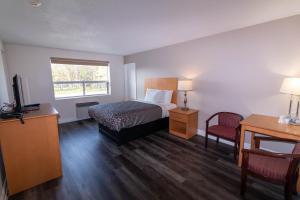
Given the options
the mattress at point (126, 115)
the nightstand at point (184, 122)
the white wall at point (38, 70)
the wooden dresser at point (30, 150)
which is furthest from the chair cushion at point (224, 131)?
the white wall at point (38, 70)

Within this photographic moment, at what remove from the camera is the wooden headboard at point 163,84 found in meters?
4.21

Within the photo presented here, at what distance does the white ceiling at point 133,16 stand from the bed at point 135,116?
64.5 inches

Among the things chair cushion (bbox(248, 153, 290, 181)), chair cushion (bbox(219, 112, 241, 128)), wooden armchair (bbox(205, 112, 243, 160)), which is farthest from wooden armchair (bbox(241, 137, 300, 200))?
chair cushion (bbox(219, 112, 241, 128))

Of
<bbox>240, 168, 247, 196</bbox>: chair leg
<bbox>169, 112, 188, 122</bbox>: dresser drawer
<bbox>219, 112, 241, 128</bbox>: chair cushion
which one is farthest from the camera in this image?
<bbox>169, 112, 188, 122</bbox>: dresser drawer

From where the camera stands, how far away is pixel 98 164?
251 centimetres

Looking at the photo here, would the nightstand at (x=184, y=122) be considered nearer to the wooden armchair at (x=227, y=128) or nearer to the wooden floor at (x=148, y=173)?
the wooden floor at (x=148, y=173)

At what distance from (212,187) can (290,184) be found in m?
0.82

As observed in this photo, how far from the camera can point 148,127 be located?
145 inches

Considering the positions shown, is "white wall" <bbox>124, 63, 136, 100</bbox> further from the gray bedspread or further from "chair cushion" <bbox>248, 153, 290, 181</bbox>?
"chair cushion" <bbox>248, 153, 290, 181</bbox>

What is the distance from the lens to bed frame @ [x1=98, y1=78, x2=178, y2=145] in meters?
3.24

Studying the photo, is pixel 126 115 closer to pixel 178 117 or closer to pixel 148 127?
pixel 148 127

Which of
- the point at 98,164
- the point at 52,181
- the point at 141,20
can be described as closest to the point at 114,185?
the point at 98,164

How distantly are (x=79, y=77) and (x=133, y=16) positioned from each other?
359 cm

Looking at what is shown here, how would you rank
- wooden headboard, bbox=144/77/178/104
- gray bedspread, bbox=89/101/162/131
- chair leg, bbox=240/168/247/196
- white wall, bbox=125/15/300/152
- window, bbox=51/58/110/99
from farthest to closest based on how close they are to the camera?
window, bbox=51/58/110/99, wooden headboard, bbox=144/77/178/104, gray bedspread, bbox=89/101/162/131, white wall, bbox=125/15/300/152, chair leg, bbox=240/168/247/196
